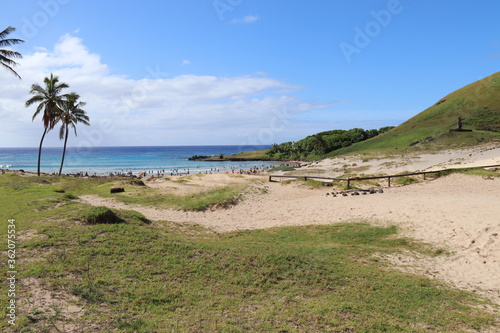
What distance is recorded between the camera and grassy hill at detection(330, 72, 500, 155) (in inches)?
2389

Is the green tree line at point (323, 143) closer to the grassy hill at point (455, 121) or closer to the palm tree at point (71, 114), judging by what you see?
the grassy hill at point (455, 121)

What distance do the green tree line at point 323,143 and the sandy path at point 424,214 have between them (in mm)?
78223

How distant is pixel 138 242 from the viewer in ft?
32.3

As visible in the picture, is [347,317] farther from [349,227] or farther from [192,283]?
[349,227]

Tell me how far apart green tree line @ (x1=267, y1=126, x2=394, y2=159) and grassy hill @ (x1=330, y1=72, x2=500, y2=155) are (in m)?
13.7

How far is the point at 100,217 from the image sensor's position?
12.2m

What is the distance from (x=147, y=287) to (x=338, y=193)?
18.5m

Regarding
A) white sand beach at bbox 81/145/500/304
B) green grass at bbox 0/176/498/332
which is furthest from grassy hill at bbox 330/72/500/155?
green grass at bbox 0/176/498/332

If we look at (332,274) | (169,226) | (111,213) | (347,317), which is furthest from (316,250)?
(111,213)

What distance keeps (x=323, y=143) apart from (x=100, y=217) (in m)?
96.0

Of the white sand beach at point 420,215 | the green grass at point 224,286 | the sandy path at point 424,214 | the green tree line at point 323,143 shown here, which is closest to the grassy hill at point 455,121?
the green tree line at point 323,143

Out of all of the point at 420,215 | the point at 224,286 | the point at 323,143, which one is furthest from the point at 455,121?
the point at 224,286

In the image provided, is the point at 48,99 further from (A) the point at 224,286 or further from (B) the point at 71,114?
(A) the point at 224,286

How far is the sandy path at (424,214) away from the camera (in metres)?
Answer: 9.88
